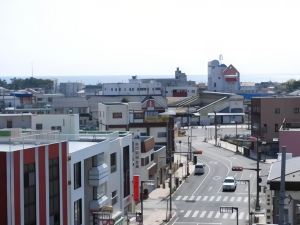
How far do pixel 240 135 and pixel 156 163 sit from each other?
138 feet

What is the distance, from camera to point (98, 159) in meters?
34.4

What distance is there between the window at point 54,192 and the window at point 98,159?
19.7 ft

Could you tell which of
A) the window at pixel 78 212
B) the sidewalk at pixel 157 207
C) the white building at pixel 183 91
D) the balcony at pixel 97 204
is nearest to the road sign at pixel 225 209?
the sidewalk at pixel 157 207

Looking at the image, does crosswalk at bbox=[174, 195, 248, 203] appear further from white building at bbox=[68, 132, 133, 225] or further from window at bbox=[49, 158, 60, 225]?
window at bbox=[49, 158, 60, 225]

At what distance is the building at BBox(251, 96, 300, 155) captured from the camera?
81438 mm

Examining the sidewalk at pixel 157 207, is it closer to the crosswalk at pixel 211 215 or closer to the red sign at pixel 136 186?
the crosswalk at pixel 211 215

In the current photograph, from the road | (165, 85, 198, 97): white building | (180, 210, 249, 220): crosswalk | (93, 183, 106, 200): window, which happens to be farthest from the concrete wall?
(165, 85, 198, 97): white building

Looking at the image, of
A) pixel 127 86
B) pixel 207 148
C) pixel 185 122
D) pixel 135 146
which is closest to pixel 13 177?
pixel 135 146

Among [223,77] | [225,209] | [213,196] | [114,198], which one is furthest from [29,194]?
[223,77]

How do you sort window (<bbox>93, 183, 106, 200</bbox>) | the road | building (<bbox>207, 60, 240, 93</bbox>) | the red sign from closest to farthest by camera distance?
window (<bbox>93, 183, 106, 200</bbox>)
the red sign
the road
building (<bbox>207, 60, 240, 93</bbox>)

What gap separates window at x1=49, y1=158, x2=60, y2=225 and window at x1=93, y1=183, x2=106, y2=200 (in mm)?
6013

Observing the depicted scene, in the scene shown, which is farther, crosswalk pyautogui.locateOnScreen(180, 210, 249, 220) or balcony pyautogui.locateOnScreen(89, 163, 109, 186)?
crosswalk pyautogui.locateOnScreen(180, 210, 249, 220)

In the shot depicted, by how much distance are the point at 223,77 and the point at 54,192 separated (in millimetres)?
149792

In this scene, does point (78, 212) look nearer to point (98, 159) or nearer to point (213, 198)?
point (98, 159)
